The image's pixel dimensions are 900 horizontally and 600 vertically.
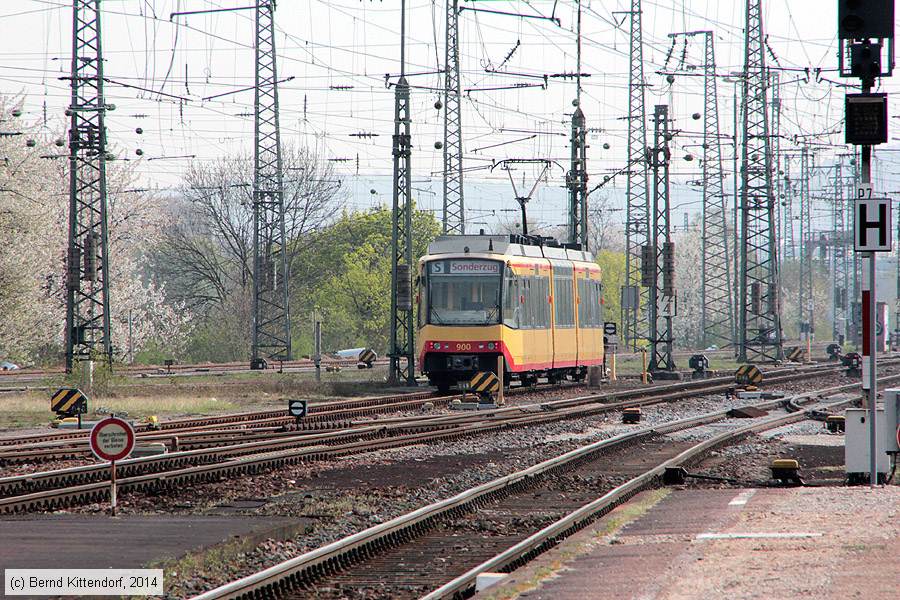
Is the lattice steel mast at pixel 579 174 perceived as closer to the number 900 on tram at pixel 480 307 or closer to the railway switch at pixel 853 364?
the number 900 on tram at pixel 480 307

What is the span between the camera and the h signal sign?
1367 cm

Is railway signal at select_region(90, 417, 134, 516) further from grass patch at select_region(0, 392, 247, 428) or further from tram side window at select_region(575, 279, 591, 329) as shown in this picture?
tram side window at select_region(575, 279, 591, 329)

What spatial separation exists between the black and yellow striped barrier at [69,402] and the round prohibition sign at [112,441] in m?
9.58

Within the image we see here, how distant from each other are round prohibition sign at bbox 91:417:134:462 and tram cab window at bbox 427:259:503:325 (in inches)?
796

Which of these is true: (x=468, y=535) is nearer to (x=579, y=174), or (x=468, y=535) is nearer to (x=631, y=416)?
(x=631, y=416)

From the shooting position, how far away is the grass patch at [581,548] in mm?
8961

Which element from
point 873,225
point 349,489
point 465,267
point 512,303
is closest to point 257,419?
point 465,267

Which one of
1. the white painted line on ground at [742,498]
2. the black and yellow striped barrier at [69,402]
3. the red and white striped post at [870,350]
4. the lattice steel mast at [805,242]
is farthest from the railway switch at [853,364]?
the white painted line on ground at [742,498]

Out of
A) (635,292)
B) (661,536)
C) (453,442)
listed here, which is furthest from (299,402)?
(635,292)

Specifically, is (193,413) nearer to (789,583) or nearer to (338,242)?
(789,583)

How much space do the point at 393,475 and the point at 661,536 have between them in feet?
21.7

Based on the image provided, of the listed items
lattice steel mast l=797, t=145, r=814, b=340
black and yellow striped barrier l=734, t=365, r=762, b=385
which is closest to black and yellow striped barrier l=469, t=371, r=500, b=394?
black and yellow striped barrier l=734, t=365, r=762, b=385

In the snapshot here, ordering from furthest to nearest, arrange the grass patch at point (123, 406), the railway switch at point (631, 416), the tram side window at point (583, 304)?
the tram side window at point (583, 304) → the railway switch at point (631, 416) → the grass patch at point (123, 406)

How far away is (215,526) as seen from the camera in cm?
1216
